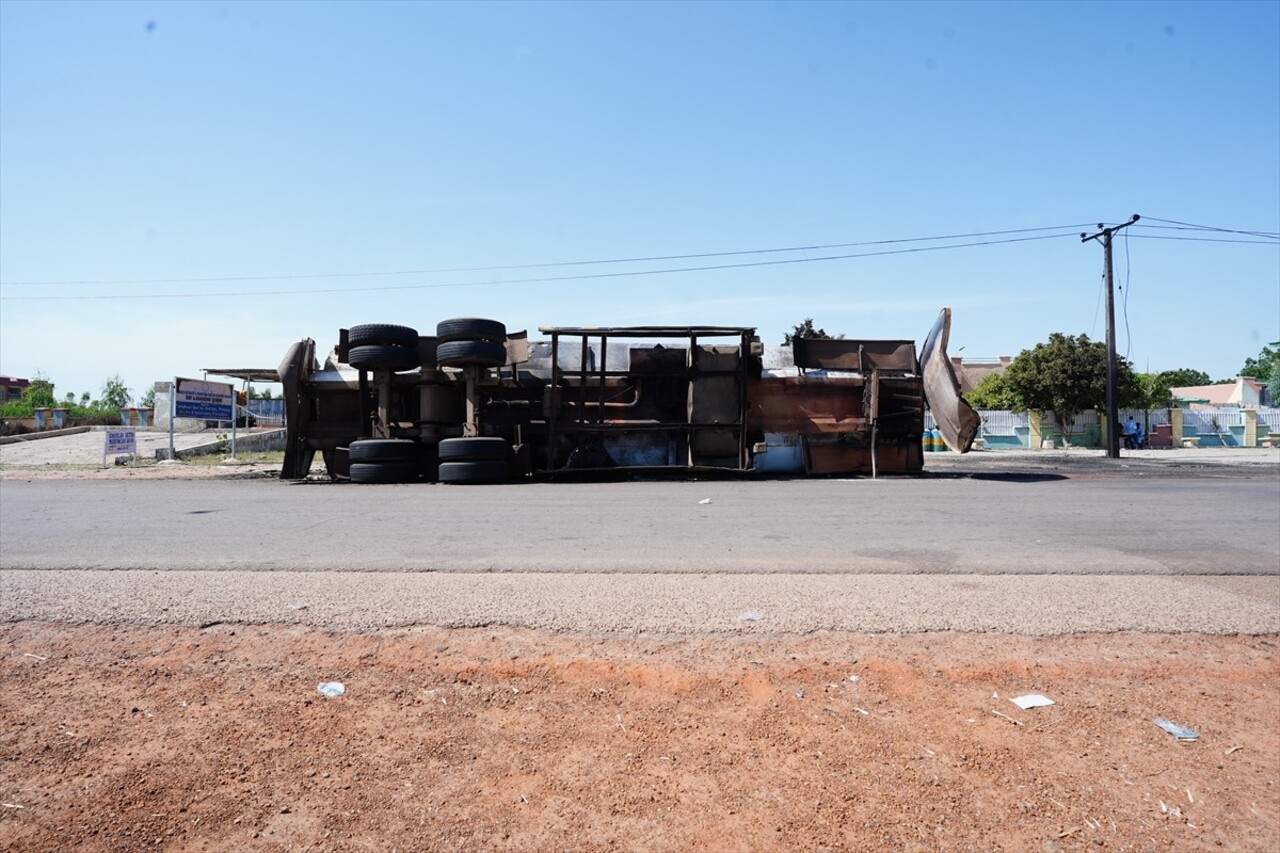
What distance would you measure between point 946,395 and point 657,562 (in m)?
10.7

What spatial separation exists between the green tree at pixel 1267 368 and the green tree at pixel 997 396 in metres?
43.2

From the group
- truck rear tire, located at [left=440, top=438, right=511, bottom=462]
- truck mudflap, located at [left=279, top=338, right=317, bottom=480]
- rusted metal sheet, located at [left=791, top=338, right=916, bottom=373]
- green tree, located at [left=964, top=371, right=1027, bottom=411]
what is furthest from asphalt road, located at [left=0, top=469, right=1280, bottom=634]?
green tree, located at [left=964, top=371, right=1027, bottom=411]

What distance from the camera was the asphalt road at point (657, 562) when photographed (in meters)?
4.49

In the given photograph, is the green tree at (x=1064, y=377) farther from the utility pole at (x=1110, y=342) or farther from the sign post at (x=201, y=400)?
the sign post at (x=201, y=400)

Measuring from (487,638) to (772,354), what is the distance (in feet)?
44.4

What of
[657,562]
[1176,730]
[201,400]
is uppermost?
[201,400]

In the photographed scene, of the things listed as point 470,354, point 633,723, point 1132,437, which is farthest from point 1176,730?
point 1132,437

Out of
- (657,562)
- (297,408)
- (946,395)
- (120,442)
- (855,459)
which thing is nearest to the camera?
(657,562)

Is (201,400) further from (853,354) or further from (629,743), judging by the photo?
(629,743)

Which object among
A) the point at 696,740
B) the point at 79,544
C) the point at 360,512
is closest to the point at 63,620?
the point at 79,544

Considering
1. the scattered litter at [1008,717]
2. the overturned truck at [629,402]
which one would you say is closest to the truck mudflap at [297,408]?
the overturned truck at [629,402]

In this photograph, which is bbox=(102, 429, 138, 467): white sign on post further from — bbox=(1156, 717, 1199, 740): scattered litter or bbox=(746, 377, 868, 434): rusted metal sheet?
bbox=(1156, 717, 1199, 740): scattered litter

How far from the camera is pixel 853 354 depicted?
1647 cm

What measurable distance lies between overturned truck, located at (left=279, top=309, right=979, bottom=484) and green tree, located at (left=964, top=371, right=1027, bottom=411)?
28198 mm
